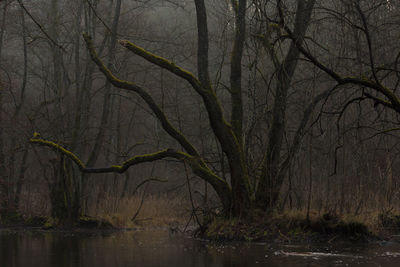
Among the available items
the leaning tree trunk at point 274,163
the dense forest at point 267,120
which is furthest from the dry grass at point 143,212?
the leaning tree trunk at point 274,163

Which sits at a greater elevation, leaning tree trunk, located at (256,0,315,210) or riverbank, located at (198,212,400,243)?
leaning tree trunk, located at (256,0,315,210)

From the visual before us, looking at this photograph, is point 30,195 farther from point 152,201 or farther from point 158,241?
point 158,241

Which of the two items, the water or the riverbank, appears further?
the riverbank

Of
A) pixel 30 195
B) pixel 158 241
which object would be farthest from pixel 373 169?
pixel 30 195

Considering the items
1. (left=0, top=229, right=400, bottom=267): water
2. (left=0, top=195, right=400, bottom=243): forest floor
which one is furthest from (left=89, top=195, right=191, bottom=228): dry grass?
(left=0, top=229, right=400, bottom=267): water

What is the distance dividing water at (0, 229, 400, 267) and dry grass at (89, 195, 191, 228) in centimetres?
573

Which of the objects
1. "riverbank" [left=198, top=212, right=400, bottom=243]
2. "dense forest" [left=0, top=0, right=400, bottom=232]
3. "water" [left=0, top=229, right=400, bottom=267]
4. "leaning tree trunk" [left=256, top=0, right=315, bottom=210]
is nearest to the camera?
"water" [left=0, top=229, right=400, bottom=267]

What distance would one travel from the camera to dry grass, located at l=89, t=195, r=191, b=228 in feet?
58.9

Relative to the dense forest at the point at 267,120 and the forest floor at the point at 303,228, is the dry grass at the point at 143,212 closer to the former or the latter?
the dense forest at the point at 267,120

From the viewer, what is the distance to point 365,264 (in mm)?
7562

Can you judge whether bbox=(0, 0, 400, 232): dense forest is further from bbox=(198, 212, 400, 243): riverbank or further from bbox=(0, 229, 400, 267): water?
bbox=(0, 229, 400, 267): water

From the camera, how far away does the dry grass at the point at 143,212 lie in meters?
18.0

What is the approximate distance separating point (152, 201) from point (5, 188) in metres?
5.22

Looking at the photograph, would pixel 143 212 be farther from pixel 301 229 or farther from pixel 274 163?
pixel 301 229
